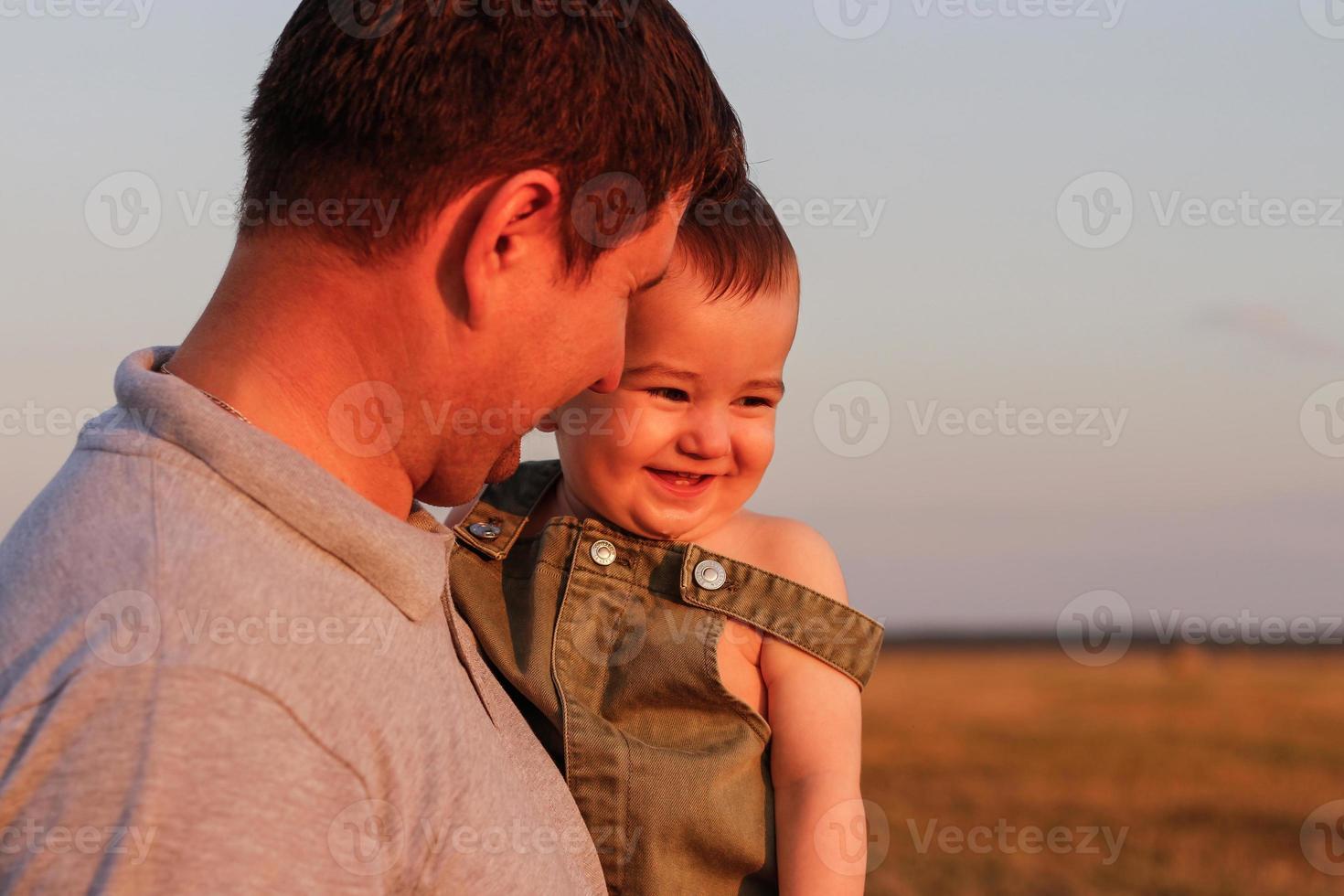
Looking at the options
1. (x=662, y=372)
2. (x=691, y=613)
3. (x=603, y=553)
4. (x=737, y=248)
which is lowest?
(x=691, y=613)

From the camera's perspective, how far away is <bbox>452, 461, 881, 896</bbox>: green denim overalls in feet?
10.1

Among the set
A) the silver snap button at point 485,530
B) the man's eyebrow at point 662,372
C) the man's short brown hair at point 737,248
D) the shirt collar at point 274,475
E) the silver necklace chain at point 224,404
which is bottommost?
the shirt collar at point 274,475

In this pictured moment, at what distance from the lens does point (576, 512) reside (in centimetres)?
356

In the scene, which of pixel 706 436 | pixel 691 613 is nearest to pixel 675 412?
pixel 706 436

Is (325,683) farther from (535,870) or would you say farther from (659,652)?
(659,652)

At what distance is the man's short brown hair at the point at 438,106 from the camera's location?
7.38 feet

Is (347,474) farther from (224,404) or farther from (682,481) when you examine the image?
(682,481)

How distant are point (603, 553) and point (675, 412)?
0.38 m

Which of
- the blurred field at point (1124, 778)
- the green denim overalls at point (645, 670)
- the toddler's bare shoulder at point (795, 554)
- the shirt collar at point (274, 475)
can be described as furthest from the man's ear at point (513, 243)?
the blurred field at point (1124, 778)

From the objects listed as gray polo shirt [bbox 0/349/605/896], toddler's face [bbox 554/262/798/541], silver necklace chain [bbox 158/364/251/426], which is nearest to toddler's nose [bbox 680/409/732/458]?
toddler's face [bbox 554/262/798/541]

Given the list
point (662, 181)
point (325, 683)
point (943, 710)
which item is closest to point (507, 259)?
point (662, 181)

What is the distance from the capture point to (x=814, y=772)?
3244mm

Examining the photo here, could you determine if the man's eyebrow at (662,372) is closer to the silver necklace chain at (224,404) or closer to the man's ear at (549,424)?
the man's ear at (549,424)

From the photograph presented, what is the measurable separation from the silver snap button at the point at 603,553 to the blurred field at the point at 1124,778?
8073 millimetres
